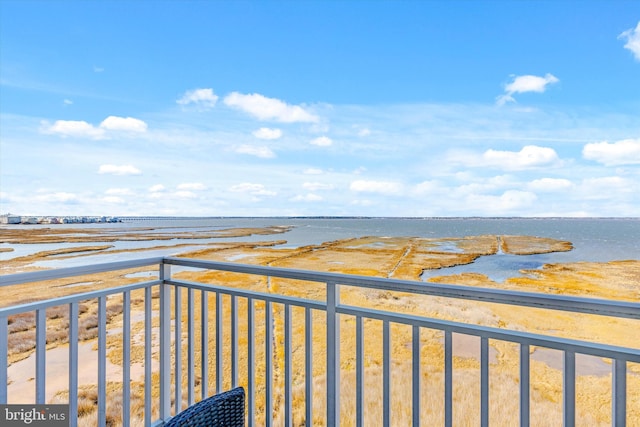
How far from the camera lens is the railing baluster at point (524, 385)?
1026 millimetres

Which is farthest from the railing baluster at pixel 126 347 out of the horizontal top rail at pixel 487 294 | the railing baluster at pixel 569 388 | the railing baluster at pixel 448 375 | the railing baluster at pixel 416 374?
the railing baluster at pixel 569 388

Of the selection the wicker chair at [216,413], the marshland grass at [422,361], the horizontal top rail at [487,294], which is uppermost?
the horizontal top rail at [487,294]

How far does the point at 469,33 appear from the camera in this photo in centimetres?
546

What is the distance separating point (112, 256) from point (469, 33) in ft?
55.4

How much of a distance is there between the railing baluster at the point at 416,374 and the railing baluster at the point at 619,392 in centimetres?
52

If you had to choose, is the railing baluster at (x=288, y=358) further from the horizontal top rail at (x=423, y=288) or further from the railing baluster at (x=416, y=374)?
the railing baluster at (x=416, y=374)

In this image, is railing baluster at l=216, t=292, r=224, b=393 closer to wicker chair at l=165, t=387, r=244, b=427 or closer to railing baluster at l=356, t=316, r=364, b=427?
railing baluster at l=356, t=316, r=364, b=427

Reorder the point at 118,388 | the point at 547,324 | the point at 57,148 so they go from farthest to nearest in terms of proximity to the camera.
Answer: the point at 547,324
the point at 57,148
the point at 118,388

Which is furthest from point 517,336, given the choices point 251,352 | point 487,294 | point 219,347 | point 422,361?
point 422,361

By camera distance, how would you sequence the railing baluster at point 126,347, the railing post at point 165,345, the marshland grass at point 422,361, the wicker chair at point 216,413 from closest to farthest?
the wicker chair at point 216,413, the railing baluster at point 126,347, the railing post at point 165,345, the marshland grass at point 422,361

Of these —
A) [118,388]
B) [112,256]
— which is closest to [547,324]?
[118,388]

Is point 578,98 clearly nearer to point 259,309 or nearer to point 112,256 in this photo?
point 259,309

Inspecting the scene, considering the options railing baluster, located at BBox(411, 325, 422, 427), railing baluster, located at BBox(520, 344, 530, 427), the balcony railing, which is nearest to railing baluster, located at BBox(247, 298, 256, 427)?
the balcony railing

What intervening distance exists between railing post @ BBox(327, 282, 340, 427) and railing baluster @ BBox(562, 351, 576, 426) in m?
0.73
